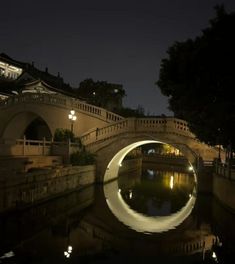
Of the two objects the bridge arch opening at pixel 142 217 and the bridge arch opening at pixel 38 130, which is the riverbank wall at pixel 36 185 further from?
the bridge arch opening at pixel 38 130

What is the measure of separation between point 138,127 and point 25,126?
16019mm

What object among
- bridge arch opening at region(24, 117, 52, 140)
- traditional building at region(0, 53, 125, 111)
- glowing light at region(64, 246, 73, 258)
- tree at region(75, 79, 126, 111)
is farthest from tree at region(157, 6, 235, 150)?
tree at region(75, 79, 126, 111)

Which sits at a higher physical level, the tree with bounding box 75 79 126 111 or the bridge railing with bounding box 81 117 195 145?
the tree with bounding box 75 79 126 111

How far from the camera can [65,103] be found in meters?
33.7

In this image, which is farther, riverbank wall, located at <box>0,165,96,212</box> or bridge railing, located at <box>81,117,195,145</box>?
bridge railing, located at <box>81,117,195,145</box>

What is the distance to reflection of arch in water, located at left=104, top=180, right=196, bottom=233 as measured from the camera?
1747cm

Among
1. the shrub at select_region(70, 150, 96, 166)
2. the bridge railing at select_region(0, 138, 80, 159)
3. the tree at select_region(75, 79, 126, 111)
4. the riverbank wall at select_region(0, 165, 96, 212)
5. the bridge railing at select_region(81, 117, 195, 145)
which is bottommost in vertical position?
the riverbank wall at select_region(0, 165, 96, 212)

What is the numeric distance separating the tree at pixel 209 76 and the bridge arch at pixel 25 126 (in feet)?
59.0

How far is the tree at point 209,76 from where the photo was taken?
16.4 meters

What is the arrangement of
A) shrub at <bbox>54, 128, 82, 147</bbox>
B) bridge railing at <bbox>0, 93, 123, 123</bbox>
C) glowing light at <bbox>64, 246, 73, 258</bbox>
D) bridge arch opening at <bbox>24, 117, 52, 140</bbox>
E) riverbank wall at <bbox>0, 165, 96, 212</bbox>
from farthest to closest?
bridge arch opening at <bbox>24, 117, 52, 140</bbox> < bridge railing at <bbox>0, 93, 123, 123</bbox> < shrub at <bbox>54, 128, 82, 147</bbox> < riverbank wall at <bbox>0, 165, 96, 212</bbox> < glowing light at <bbox>64, 246, 73, 258</bbox>

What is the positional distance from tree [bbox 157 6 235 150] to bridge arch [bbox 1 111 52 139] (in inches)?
708

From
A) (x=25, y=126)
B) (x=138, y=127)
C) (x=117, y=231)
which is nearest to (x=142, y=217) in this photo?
(x=117, y=231)

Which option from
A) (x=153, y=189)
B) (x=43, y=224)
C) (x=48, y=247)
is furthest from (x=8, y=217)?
(x=153, y=189)

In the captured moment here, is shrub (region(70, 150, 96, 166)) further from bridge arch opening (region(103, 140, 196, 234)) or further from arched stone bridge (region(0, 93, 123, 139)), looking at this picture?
arched stone bridge (region(0, 93, 123, 139))
